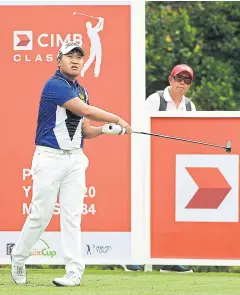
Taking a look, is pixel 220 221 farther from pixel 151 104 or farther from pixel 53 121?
pixel 53 121

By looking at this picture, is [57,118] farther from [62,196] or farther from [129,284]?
[129,284]

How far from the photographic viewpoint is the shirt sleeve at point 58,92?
12.4 metres

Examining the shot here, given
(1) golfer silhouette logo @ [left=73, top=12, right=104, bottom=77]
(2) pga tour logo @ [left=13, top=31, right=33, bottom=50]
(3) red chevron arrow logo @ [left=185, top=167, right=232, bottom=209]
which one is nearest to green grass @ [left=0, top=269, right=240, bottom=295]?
(3) red chevron arrow logo @ [left=185, top=167, right=232, bottom=209]

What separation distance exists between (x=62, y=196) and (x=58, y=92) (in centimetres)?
84

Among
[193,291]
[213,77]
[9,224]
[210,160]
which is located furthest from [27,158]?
[213,77]

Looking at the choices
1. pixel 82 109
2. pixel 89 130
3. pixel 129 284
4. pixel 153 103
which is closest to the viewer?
pixel 82 109

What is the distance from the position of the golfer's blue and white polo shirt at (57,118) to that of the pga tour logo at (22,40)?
1700 mm

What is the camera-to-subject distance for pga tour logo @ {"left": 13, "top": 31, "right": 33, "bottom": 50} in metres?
14.2

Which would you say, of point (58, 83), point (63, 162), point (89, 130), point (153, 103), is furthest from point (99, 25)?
point (63, 162)

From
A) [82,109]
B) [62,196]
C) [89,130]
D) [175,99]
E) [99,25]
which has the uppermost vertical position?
[99,25]

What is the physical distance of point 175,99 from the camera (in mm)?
14867

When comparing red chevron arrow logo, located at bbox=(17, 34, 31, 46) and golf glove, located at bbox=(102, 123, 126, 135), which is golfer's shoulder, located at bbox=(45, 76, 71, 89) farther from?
red chevron arrow logo, located at bbox=(17, 34, 31, 46)

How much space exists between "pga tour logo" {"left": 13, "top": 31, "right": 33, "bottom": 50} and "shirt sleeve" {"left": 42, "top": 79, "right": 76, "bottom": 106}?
5.83 feet

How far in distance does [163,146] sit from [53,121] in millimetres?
2005
